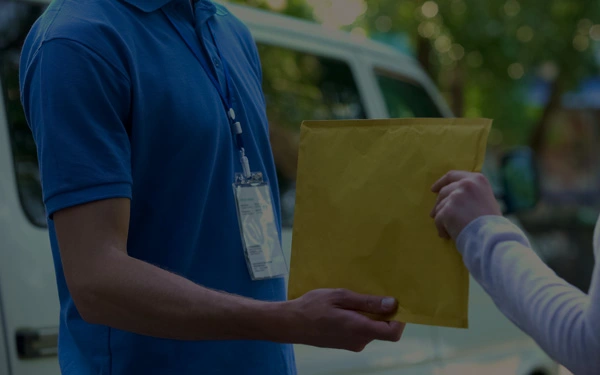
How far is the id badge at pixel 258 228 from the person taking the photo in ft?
5.63

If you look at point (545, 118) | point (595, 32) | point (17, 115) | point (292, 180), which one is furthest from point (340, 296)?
point (545, 118)

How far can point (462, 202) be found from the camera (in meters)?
1.48

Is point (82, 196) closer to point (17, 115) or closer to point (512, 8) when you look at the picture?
point (17, 115)

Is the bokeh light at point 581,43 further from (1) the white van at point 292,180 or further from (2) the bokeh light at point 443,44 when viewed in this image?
(1) the white van at point 292,180

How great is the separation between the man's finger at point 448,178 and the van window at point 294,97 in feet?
4.93

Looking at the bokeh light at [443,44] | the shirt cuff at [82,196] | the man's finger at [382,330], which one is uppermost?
the shirt cuff at [82,196]

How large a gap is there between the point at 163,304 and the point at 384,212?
1.36 feet

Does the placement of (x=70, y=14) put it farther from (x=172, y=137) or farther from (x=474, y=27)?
(x=474, y=27)

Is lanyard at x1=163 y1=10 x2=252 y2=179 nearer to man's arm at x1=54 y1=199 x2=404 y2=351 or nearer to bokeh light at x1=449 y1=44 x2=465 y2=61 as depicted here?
man's arm at x1=54 y1=199 x2=404 y2=351

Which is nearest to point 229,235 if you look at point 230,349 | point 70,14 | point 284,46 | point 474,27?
point 230,349

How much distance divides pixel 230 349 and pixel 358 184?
404 mm

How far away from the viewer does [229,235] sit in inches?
67.0

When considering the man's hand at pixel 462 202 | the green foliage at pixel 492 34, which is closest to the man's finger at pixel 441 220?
the man's hand at pixel 462 202

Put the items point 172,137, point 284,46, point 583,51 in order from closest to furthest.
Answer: point 172,137
point 284,46
point 583,51
